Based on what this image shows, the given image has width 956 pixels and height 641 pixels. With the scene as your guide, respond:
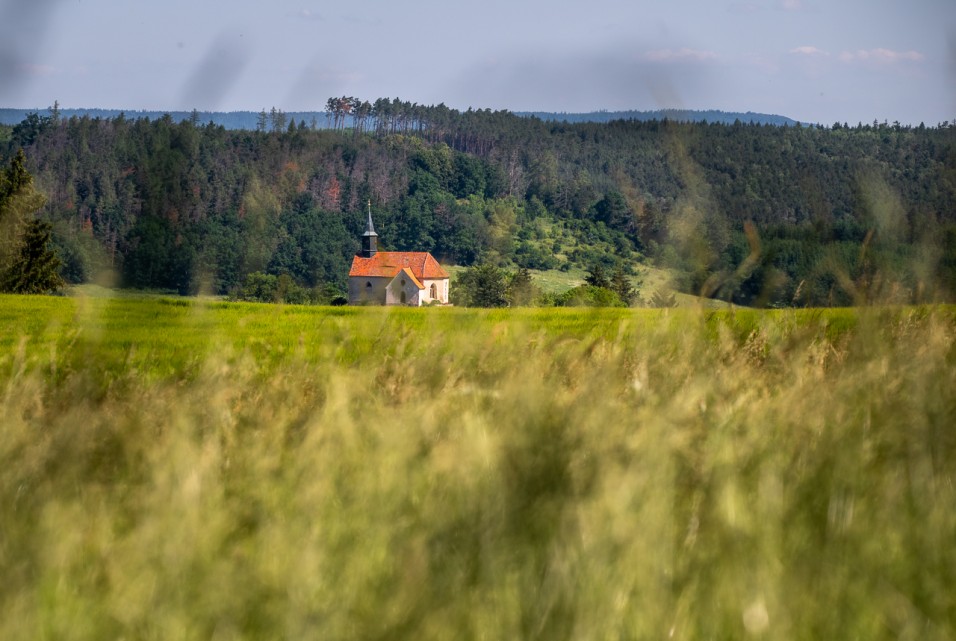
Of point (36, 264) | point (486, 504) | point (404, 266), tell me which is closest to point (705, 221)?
point (486, 504)

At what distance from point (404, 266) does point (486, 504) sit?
7596 centimetres

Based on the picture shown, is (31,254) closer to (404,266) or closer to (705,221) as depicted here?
(404,266)

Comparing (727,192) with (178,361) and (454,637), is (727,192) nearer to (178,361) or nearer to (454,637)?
(178,361)

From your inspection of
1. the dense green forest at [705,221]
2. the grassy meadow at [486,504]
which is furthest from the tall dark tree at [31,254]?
the grassy meadow at [486,504]

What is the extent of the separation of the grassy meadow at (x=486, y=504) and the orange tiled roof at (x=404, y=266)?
70.8 m

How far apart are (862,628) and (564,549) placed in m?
0.67

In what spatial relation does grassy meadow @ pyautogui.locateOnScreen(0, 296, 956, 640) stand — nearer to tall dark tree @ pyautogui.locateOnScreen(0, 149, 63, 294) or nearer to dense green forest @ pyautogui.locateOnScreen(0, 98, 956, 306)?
dense green forest @ pyautogui.locateOnScreen(0, 98, 956, 306)

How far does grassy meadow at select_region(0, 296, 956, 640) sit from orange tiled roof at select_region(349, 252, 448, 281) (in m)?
70.8

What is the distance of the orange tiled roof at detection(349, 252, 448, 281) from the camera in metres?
79.3

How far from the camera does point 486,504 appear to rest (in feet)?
8.18

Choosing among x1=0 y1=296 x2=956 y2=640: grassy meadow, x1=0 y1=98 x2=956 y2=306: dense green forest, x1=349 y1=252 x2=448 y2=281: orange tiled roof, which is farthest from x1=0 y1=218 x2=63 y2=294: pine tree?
x1=0 y1=296 x2=956 y2=640: grassy meadow

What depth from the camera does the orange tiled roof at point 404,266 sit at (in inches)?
3123

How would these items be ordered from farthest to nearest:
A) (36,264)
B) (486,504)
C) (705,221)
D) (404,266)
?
(404,266) → (36,264) → (705,221) → (486,504)

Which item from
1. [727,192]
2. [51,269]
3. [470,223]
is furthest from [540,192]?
[727,192]
